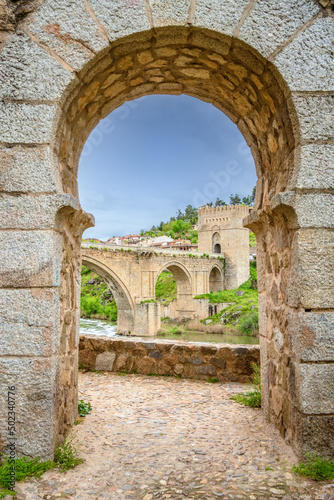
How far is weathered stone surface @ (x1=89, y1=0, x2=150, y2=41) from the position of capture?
105 inches

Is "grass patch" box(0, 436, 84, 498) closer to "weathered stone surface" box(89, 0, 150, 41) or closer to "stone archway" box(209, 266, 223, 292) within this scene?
"weathered stone surface" box(89, 0, 150, 41)

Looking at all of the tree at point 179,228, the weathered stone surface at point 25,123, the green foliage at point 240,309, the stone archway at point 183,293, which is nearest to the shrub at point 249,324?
the green foliage at point 240,309

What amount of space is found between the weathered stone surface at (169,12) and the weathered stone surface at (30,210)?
4.86ft

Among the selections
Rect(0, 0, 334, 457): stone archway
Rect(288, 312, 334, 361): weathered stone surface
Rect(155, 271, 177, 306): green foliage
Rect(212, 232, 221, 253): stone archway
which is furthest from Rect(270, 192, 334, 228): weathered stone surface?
Result: Rect(212, 232, 221, 253): stone archway

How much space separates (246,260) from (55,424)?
134 ft

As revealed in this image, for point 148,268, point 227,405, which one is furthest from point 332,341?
point 148,268

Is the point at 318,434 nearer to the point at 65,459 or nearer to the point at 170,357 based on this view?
the point at 65,459

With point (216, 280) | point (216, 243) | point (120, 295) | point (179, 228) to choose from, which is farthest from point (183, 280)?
point (179, 228)

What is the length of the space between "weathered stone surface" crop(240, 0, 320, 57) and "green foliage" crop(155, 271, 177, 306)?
3630 centimetres

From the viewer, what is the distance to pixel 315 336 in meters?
2.50

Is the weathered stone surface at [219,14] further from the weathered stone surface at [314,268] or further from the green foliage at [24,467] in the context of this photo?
the green foliage at [24,467]

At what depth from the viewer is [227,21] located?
2.69 metres

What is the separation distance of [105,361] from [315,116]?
4.47 metres

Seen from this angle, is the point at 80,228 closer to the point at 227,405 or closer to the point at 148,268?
the point at 227,405
